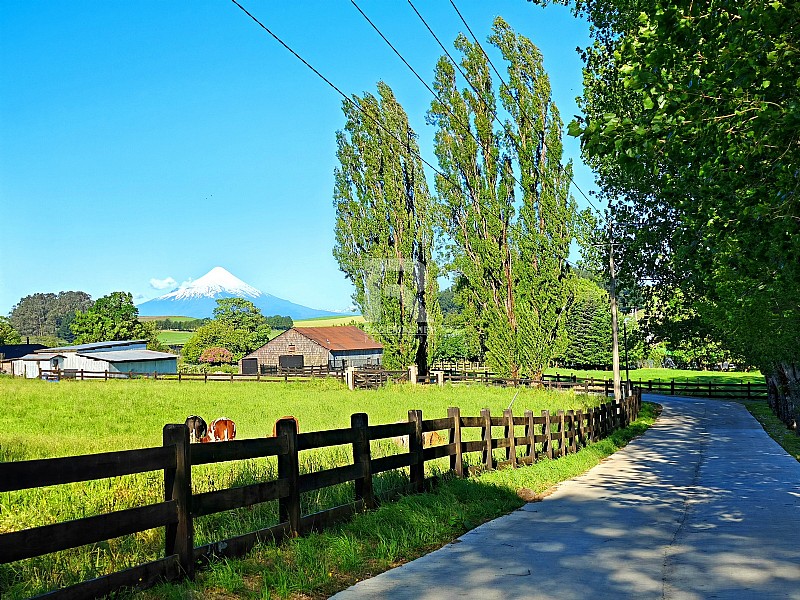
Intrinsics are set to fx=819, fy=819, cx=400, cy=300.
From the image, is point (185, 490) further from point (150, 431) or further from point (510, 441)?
point (150, 431)

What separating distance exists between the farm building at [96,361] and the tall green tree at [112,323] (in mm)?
34484

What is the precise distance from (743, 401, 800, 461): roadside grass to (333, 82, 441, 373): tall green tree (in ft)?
61.9

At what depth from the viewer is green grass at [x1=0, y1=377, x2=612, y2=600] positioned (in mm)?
7223

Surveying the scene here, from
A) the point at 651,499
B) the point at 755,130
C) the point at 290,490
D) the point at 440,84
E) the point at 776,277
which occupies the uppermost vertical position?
the point at 440,84

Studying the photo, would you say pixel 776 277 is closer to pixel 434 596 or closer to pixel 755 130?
pixel 755 130

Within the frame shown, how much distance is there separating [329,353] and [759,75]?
79554 mm

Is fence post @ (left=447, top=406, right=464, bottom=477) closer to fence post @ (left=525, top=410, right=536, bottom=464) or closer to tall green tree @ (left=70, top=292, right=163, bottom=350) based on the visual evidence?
fence post @ (left=525, top=410, right=536, bottom=464)

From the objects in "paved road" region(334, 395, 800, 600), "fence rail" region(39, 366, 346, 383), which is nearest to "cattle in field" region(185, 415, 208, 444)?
"paved road" region(334, 395, 800, 600)

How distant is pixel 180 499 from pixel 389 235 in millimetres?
44591

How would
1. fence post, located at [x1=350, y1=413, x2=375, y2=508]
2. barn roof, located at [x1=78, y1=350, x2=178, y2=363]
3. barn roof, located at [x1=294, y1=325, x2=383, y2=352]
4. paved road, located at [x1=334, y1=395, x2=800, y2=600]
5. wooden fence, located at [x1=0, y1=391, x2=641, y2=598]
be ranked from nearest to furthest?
wooden fence, located at [x1=0, y1=391, x2=641, y2=598], paved road, located at [x1=334, y1=395, x2=800, y2=600], fence post, located at [x1=350, y1=413, x2=375, y2=508], barn roof, located at [x1=78, y1=350, x2=178, y2=363], barn roof, located at [x1=294, y1=325, x2=383, y2=352]

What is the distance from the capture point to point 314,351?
88.6 metres

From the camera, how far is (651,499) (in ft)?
40.0

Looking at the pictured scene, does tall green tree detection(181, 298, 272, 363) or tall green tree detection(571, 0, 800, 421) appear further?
tall green tree detection(181, 298, 272, 363)

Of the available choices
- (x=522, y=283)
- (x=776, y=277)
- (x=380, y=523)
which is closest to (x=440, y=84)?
(x=522, y=283)
